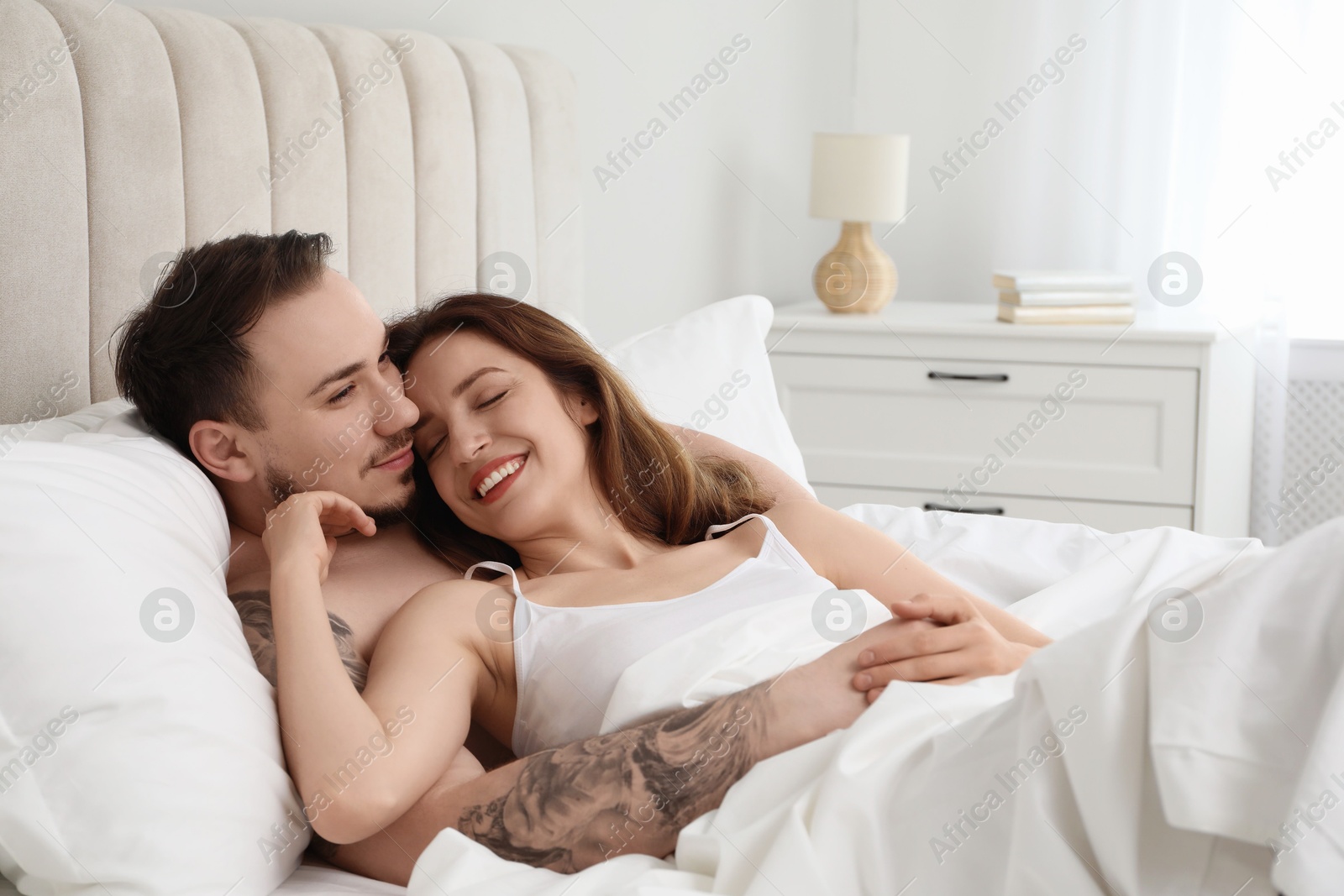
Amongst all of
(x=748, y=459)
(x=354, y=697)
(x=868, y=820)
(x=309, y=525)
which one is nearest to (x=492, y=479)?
(x=309, y=525)

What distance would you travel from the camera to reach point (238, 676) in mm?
919

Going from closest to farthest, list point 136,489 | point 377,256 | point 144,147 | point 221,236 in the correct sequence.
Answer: point 136,489
point 144,147
point 221,236
point 377,256

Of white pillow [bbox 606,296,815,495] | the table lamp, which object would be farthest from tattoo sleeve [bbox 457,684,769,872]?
the table lamp

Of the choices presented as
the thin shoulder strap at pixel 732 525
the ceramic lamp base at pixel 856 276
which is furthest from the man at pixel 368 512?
the ceramic lamp base at pixel 856 276

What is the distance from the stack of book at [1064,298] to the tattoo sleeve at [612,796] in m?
1.95

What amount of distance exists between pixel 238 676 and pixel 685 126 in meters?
2.07

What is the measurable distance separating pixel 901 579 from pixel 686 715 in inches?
16.7

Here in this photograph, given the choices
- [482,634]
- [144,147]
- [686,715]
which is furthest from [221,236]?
[686,715]

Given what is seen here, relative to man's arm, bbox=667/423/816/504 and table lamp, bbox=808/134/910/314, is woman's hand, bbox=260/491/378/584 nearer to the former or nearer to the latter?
man's arm, bbox=667/423/816/504

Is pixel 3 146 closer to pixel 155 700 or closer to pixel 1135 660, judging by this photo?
pixel 155 700

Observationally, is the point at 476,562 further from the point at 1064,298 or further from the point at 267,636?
the point at 1064,298

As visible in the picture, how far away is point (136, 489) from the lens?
37.8 inches

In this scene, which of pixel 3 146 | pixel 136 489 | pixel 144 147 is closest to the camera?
pixel 136 489

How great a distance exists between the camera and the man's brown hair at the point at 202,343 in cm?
111
